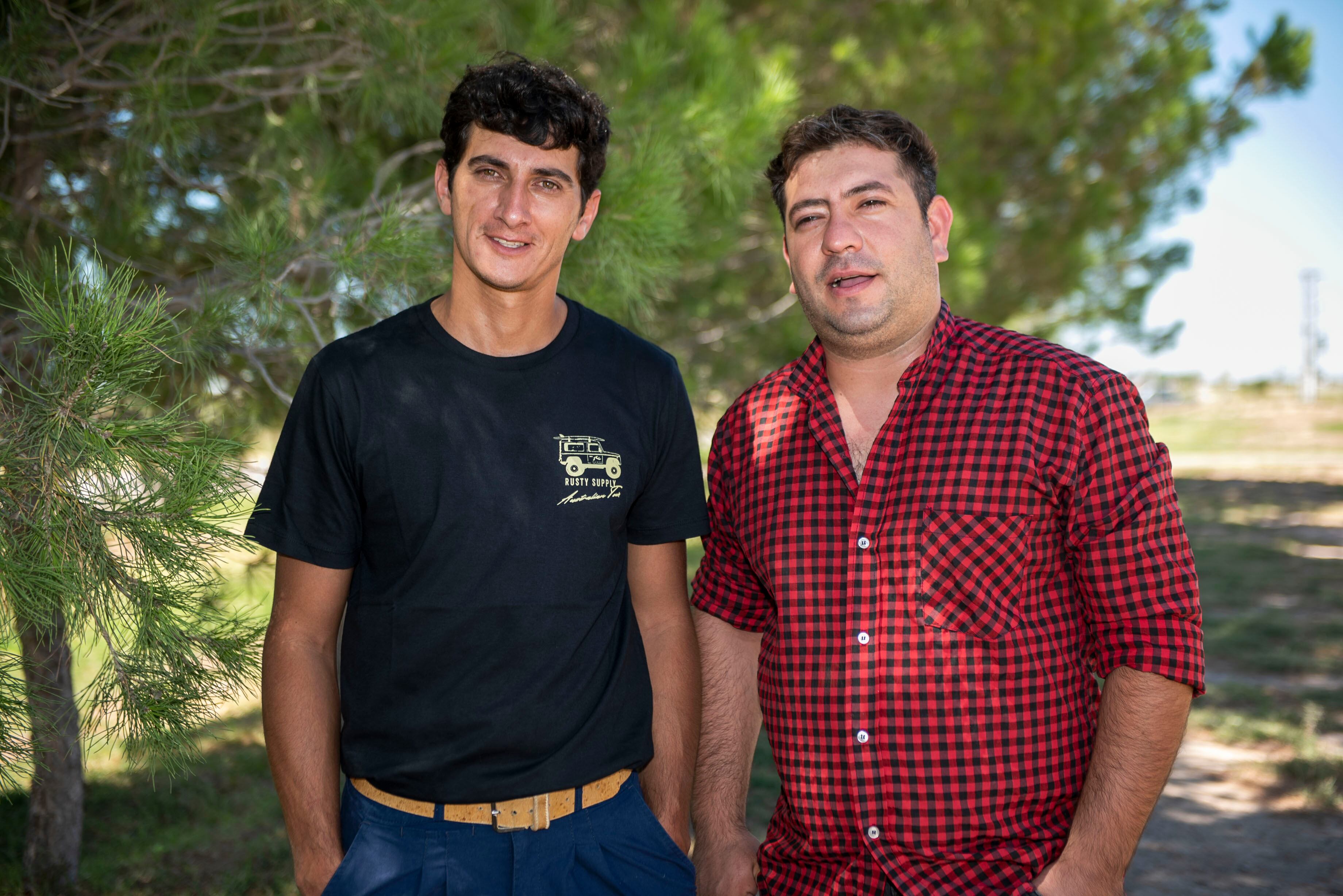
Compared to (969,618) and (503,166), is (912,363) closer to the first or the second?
(969,618)

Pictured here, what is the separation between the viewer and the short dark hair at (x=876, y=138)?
1994 millimetres

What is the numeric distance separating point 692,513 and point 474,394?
0.51m

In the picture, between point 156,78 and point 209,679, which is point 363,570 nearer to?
point 209,679

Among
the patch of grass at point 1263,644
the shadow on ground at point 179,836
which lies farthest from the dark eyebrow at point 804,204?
the patch of grass at point 1263,644

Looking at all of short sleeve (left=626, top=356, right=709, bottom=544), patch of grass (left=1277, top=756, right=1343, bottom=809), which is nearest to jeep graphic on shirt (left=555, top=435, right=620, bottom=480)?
short sleeve (left=626, top=356, right=709, bottom=544)

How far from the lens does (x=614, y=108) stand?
307 centimetres

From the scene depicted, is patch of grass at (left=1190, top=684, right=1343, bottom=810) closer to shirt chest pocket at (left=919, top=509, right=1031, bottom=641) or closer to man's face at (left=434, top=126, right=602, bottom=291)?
shirt chest pocket at (left=919, top=509, right=1031, bottom=641)

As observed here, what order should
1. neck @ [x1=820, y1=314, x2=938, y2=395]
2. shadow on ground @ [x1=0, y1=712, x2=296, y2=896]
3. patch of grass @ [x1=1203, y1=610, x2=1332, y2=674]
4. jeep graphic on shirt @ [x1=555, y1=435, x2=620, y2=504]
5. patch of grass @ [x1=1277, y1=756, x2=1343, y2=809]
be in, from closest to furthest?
1. jeep graphic on shirt @ [x1=555, y1=435, x2=620, y2=504]
2. neck @ [x1=820, y1=314, x2=938, y2=395]
3. shadow on ground @ [x1=0, y1=712, x2=296, y2=896]
4. patch of grass @ [x1=1277, y1=756, x2=1343, y2=809]
5. patch of grass @ [x1=1203, y1=610, x2=1332, y2=674]

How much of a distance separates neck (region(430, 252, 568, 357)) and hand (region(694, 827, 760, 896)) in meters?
1.02

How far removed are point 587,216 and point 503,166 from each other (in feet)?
0.77

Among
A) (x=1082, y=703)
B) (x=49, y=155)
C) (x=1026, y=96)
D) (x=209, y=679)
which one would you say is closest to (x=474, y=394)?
(x=209, y=679)

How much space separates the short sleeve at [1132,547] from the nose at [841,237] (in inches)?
20.5

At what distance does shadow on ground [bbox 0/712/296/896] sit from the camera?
326cm

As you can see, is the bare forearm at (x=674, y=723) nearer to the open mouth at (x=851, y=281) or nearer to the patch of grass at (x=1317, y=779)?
the open mouth at (x=851, y=281)
